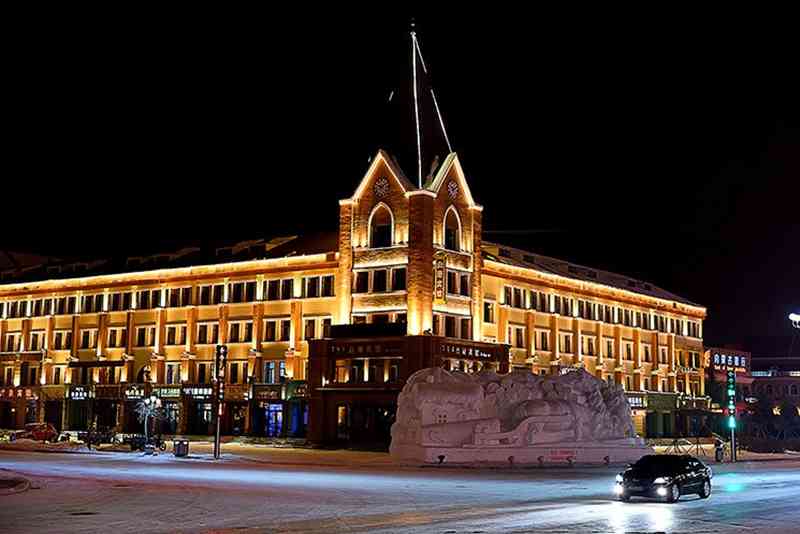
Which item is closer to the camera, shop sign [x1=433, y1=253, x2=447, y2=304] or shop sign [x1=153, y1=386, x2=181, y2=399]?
shop sign [x1=433, y1=253, x2=447, y2=304]

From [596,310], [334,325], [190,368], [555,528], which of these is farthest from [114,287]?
[555,528]

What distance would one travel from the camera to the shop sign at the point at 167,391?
268ft

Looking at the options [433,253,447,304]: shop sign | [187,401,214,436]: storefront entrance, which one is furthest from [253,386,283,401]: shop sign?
[433,253,447,304]: shop sign

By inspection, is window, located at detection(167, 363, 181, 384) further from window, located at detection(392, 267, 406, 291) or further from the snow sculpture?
the snow sculpture

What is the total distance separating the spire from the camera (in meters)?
72.5

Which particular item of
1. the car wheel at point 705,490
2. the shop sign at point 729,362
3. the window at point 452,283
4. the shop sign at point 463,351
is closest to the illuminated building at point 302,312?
the window at point 452,283

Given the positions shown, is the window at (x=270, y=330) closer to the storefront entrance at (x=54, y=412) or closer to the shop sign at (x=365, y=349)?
the shop sign at (x=365, y=349)

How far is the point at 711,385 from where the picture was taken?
10844 centimetres

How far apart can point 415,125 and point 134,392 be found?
3364 centimetres

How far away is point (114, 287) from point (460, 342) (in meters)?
35.6

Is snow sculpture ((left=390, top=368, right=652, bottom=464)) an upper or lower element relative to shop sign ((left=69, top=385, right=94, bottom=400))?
lower

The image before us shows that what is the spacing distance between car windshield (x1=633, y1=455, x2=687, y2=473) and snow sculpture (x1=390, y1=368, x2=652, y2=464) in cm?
1941

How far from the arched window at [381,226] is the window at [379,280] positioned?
2023 mm

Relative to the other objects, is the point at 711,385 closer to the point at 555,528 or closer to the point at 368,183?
the point at 368,183
